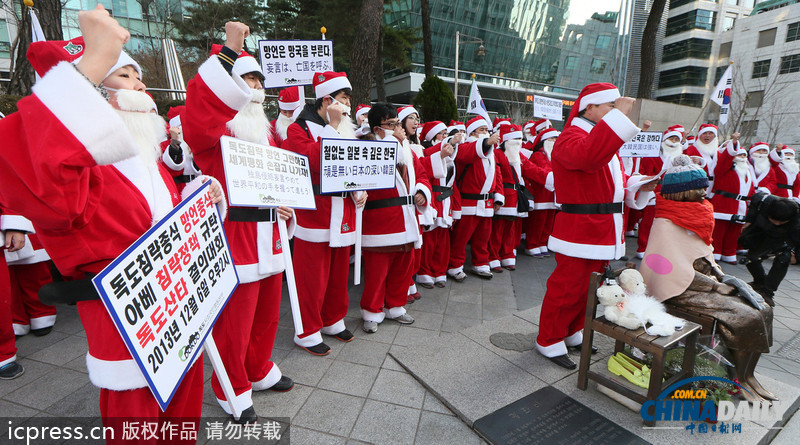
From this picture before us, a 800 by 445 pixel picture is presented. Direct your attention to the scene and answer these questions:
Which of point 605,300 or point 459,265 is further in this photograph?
point 459,265

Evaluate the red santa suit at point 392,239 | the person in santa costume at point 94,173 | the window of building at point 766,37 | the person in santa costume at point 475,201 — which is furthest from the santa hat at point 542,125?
the window of building at point 766,37

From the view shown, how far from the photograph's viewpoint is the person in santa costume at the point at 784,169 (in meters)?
7.82

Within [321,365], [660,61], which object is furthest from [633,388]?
[660,61]

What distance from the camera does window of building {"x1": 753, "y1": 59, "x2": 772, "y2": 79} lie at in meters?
35.5

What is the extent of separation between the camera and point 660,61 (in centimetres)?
4944

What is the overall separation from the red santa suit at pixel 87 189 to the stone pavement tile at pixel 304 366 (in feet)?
4.73

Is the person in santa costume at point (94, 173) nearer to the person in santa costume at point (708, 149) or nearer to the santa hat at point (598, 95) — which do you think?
the santa hat at point (598, 95)

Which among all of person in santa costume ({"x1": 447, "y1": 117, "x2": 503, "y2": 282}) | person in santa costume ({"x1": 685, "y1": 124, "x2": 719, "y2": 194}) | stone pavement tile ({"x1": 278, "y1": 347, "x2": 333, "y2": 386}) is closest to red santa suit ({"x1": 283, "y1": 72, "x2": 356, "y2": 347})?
stone pavement tile ({"x1": 278, "y1": 347, "x2": 333, "y2": 386})

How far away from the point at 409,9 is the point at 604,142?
3757 cm

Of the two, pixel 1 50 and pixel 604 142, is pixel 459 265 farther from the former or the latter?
pixel 1 50

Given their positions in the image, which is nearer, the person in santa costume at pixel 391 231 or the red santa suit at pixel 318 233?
the red santa suit at pixel 318 233

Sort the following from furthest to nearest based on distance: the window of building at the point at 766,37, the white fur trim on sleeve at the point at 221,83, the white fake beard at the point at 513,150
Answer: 1. the window of building at the point at 766,37
2. the white fake beard at the point at 513,150
3. the white fur trim on sleeve at the point at 221,83

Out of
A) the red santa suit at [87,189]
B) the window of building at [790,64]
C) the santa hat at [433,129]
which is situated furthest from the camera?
the window of building at [790,64]

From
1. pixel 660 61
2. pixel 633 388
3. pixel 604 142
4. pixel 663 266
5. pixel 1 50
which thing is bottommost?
pixel 633 388
